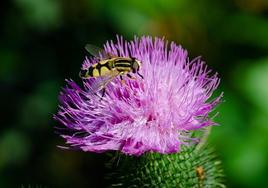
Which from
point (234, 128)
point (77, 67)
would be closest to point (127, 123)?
point (234, 128)

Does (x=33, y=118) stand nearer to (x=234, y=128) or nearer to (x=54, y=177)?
(x=54, y=177)

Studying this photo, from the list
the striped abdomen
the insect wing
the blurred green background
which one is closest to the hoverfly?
the striped abdomen

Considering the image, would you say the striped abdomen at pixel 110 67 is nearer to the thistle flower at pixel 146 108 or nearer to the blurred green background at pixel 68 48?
the thistle flower at pixel 146 108

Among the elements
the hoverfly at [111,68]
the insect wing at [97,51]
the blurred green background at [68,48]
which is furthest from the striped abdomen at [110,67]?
the blurred green background at [68,48]

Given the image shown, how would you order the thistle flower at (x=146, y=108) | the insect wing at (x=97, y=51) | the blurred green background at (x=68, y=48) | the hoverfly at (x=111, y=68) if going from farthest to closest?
the blurred green background at (x=68, y=48), the insect wing at (x=97, y=51), the hoverfly at (x=111, y=68), the thistle flower at (x=146, y=108)

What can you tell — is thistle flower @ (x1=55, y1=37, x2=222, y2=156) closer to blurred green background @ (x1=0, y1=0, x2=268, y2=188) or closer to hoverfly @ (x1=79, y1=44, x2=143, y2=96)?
hoverfly @ (x1=79, y1=44, x2=143, y2=96)

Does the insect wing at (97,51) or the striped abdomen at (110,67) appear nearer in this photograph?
the striped abdomen at (110,67)
